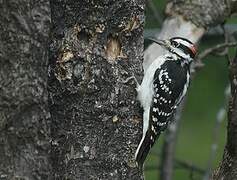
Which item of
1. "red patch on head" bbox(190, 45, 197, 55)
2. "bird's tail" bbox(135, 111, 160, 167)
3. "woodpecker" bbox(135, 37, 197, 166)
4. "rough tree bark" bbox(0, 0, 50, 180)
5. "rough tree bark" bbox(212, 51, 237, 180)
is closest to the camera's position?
"rough tree bark" bbox(0, 0, 50, 180)

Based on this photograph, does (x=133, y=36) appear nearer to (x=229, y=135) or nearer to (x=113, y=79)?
(x=113, y=79)

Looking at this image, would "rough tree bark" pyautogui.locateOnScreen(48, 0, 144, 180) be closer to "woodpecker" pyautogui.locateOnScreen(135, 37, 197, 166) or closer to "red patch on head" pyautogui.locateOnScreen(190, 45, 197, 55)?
"woodpecker" pyautogui.locateOnScreen(135, 37, 197, 166)

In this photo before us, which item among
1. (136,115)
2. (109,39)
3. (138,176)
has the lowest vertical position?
(138,176)

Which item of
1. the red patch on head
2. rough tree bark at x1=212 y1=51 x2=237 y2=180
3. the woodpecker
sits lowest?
rough tree bark at x1=212 y1=51 x2=237 y2=180

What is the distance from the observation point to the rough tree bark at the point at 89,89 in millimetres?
4852

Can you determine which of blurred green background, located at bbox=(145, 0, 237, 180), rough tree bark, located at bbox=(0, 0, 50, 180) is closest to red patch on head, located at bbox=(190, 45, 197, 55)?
rough tree bark, located at bbox=(0, 0, 50, 180)

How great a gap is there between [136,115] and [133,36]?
46 cm

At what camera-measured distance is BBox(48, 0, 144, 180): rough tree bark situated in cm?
485

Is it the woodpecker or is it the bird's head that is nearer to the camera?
the woodpecker

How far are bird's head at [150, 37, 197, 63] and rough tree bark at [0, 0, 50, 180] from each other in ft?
6.26

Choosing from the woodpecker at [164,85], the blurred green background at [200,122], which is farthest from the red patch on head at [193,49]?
the blurred green background at [200,122]

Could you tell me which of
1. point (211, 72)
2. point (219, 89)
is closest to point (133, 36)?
point (211, 72)

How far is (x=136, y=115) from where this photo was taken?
5172 mm

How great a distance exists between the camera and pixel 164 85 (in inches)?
235
